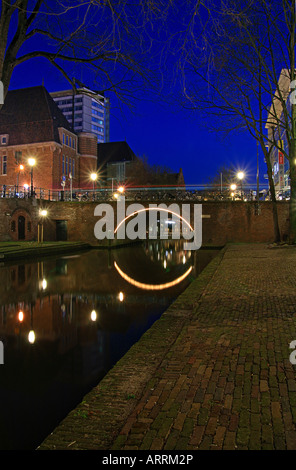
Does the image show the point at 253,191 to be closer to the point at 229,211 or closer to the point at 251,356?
the point at 229,211

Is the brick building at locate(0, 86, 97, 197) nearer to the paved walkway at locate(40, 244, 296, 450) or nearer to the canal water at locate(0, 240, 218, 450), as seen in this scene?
the canal water at locate(0, 240, 218, 450)

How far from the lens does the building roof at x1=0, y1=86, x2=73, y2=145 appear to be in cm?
4947

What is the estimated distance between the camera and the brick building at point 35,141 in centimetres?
4888

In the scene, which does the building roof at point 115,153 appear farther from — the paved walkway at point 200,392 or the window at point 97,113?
the paved walkway at point 200,392

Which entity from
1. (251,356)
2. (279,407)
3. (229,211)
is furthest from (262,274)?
(229,211)

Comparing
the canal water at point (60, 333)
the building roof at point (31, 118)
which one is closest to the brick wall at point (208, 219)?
the building roof at point (31, 118)

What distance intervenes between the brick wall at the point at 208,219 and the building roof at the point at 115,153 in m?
40.2

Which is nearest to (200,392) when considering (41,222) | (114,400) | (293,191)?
(114,400)

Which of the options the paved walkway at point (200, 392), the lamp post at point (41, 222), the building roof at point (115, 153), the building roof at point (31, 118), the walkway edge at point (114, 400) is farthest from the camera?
the building roof at point (115, 153)

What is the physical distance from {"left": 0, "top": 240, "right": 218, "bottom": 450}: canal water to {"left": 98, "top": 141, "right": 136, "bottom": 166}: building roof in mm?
61455

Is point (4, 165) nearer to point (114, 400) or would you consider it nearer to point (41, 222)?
point (41, 222)

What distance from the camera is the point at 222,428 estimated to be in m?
3.12

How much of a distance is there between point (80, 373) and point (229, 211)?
29.3m

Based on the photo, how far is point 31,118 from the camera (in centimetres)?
5091
